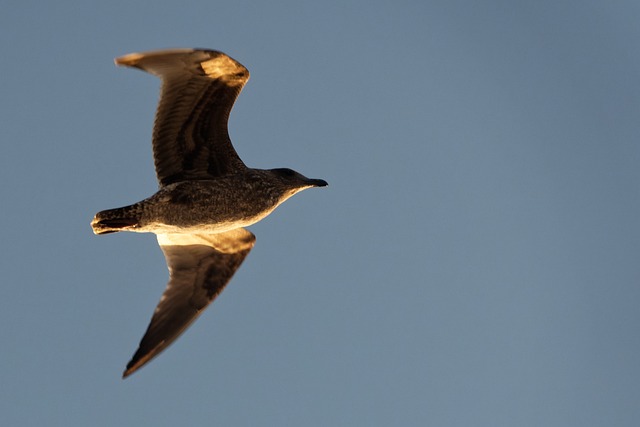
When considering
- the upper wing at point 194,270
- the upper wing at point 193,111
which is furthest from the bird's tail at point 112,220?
the upper wing at point 194,270

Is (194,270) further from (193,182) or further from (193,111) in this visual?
(193,111)

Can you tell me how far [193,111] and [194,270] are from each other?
7.82 feet

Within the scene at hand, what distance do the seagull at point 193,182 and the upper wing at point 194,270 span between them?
1 centimetres

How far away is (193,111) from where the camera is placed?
11.2 meters

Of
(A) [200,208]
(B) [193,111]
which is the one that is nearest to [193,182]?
(A) [200,208]

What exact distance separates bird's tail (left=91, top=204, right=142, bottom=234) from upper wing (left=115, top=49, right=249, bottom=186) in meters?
0.67

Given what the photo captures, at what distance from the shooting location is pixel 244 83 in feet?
36.2

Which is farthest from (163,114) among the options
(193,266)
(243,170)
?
(193,266)

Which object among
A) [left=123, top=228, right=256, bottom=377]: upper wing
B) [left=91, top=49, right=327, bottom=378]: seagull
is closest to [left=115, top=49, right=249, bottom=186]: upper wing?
[left=91, top=49, right=327, bottom=378]: seagull

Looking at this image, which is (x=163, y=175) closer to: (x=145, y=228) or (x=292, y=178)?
(x=145, y=228)

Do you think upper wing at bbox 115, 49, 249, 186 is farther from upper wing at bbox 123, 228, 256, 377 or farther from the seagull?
upper wing at bbox 123, 228, 256, 377

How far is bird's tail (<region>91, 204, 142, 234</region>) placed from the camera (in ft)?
36.5

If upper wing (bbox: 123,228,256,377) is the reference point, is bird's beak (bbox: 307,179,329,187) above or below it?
above

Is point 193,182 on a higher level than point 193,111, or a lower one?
lower
